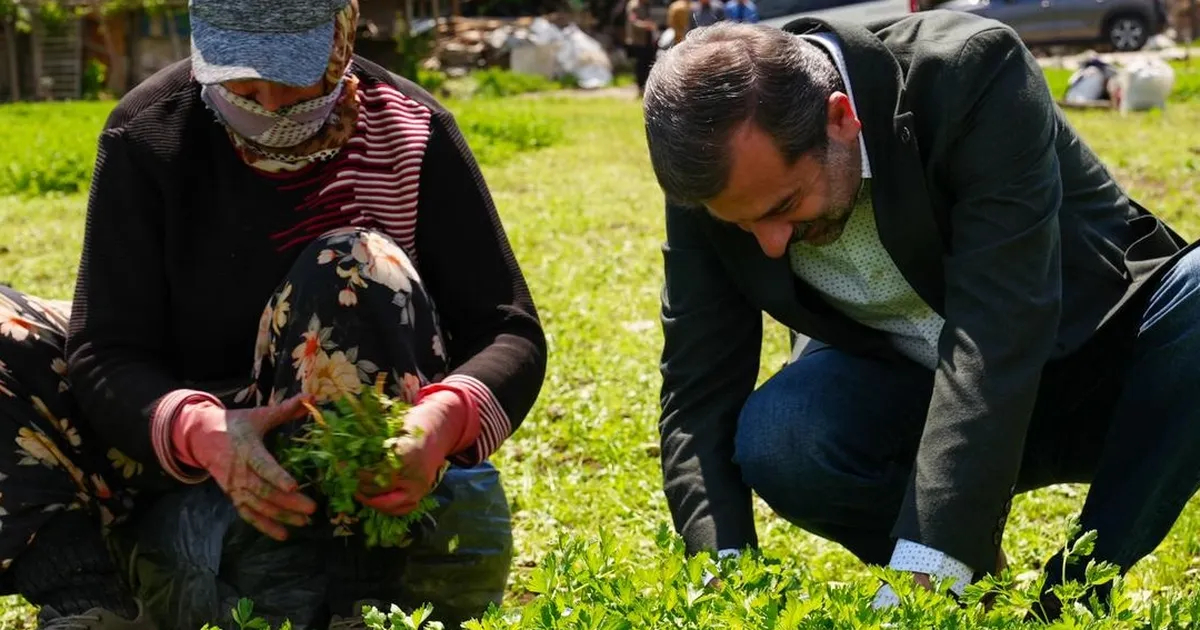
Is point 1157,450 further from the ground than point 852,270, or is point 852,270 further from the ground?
point 852,270

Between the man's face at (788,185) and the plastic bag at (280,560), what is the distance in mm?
819

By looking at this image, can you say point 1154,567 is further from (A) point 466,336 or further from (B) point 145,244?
(B) point 145,244

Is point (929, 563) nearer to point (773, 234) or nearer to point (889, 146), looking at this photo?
point (773, 234)

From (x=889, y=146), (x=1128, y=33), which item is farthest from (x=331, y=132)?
(x=1128, y=33)

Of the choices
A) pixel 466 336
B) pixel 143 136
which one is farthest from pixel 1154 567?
pixel 143 136

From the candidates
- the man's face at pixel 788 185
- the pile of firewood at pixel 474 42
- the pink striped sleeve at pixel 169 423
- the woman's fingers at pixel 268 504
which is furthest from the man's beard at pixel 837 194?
the pile of firewood at pixel 474 42

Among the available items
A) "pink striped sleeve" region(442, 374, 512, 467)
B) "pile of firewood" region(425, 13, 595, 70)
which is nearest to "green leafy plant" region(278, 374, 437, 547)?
"pink striped sleeve" region(442, 374, 512, 467)

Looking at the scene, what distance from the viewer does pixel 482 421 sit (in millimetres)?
2740

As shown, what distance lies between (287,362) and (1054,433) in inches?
56.1

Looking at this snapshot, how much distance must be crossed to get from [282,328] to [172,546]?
516 millimetres

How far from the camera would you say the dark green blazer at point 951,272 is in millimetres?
2359

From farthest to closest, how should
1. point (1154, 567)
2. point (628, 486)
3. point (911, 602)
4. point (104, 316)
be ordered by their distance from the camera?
point (628, 486)
point (1154, 567)
point (104, 316)
point (911, 602)

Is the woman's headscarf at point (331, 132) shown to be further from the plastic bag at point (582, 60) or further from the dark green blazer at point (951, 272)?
the plastic bag at point (582, 60)

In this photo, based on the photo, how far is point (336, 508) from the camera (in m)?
2.58
